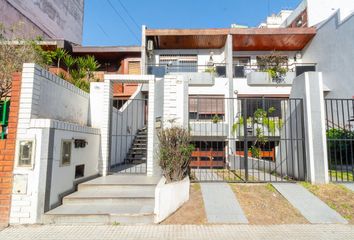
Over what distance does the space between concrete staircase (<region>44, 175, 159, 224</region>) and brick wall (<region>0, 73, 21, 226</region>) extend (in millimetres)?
791

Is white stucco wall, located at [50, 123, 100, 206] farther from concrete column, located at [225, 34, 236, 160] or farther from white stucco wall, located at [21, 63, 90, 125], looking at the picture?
concrete column, located at [225, 34, 236, 160]

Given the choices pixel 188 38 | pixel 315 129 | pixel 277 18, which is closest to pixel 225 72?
pixel 188 38

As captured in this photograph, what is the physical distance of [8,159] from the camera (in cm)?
466

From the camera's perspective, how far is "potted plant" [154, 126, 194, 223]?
509 cm

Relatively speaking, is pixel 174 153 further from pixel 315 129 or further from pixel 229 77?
pixel 229 77

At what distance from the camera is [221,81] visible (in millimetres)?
15391

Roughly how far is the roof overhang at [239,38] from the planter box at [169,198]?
39.5 ft

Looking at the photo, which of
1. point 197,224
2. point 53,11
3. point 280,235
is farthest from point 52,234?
point 53,11

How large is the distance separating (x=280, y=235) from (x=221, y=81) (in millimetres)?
12101

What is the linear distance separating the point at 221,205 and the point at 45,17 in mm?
20640

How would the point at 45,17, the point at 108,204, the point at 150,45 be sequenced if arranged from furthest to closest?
the point at 45,17
the point at 150,45
the point at 108,204

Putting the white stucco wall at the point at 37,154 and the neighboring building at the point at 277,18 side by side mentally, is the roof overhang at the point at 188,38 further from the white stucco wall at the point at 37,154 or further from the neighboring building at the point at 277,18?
the white stucco wall at the point at 37,154

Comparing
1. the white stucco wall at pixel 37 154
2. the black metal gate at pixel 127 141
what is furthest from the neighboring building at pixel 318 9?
the white stucco wall at pixel 37 154

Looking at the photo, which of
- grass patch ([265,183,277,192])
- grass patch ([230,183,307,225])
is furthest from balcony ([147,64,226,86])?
grass patch ([230,183,307,225])
